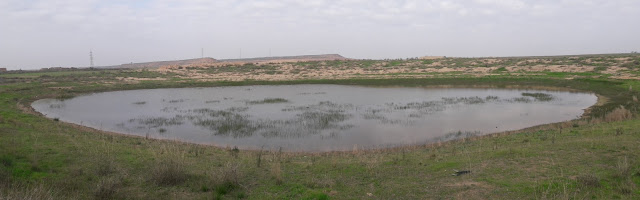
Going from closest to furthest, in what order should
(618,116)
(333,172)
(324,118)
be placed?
(333,172) → (618,116) → (324,118)

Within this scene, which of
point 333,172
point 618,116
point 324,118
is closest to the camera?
point 333,172

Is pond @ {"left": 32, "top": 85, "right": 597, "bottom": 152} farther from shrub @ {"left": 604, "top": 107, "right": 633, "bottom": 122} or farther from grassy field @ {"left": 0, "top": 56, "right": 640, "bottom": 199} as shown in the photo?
grassy field @ {"left": 0, "top": 56, "right": 640, "bottom": 199}

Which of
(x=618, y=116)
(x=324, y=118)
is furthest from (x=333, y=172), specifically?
(x=618, y=116)

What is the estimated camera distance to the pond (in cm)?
1686

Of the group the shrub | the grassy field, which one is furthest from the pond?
the grassy field

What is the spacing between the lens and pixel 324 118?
21.9 metres

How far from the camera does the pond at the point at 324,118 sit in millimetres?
16862

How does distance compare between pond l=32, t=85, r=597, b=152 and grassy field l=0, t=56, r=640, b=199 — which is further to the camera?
pond l=32, t=85, r=597, b=152

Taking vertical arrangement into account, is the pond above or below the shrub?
below

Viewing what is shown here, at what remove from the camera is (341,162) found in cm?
1090

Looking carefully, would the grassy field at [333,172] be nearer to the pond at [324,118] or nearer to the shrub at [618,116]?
the pond at [324,118]

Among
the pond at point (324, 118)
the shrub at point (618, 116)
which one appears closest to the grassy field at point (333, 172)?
the pond at point (324, 118)

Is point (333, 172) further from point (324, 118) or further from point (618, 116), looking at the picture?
point (618, 116)

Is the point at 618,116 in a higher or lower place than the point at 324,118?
higher
